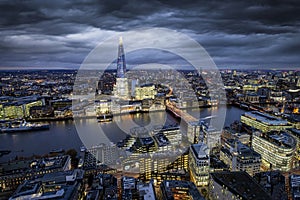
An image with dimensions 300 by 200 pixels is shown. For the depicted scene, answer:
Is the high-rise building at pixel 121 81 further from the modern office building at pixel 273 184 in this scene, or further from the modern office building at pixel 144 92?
the modern office building at pixel 273 184


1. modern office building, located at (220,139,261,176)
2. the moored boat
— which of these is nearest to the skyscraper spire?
the moored boat

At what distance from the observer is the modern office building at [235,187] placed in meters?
2.75

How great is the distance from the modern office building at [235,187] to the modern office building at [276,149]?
1878 millimetres

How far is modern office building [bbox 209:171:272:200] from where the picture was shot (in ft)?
9.04

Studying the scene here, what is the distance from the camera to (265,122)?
23.6ft

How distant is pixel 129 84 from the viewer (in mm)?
15289

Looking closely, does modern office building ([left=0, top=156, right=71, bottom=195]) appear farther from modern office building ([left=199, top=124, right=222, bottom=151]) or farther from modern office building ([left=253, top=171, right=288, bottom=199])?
modern office building ([left=253, top=171, right=288, bottom=199])

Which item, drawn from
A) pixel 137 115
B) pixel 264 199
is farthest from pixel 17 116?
pixel 264 199

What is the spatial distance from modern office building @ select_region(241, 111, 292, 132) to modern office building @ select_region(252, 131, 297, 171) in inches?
60.0

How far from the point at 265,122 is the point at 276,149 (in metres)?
2.88

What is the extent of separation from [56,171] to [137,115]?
593 centimetres

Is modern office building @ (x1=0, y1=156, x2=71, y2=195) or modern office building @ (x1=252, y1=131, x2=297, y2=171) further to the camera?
modern office building @ (x1=252, y1=131, x2=297, y2=171)

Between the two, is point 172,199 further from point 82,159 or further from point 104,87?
point 104,87

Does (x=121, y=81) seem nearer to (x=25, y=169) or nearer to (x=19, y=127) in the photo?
(x=19, y=127)
